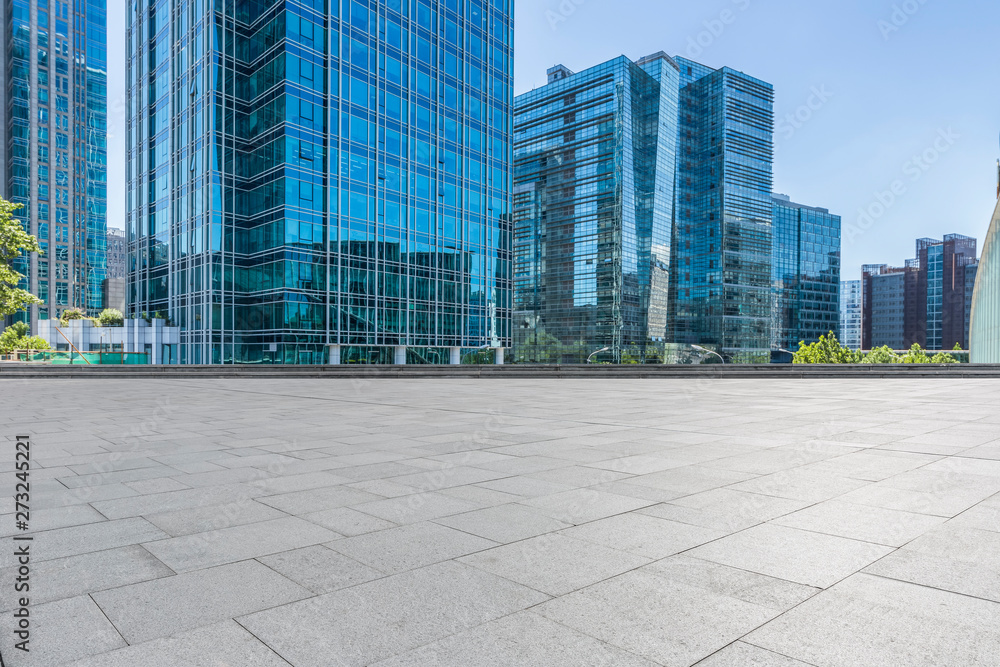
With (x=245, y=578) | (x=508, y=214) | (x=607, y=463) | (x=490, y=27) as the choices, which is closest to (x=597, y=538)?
(x=245, y=578)

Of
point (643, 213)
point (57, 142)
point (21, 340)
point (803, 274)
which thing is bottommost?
point (21, 340)

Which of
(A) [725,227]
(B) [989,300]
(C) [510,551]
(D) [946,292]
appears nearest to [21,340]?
(C) [510,551]

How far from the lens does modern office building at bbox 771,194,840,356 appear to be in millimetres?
169375

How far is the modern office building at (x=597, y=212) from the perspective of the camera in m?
132

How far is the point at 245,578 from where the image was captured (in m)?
3.82

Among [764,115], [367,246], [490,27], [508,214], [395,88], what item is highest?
[764,115]

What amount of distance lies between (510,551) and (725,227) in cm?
15459

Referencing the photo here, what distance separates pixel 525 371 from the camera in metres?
31.8

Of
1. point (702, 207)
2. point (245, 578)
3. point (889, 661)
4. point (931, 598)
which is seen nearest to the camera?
A: point (889, 661)

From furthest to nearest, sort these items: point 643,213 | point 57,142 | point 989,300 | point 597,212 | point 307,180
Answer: point 643,213
point 597,212
point 57,142
point 989,300
point 307,180

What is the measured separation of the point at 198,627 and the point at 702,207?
16038 cm

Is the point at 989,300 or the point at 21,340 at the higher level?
the point at 989,300

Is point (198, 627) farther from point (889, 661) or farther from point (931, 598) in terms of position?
point (931, 598)

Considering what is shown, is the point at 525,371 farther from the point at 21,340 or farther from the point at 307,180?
the point at 21,340
